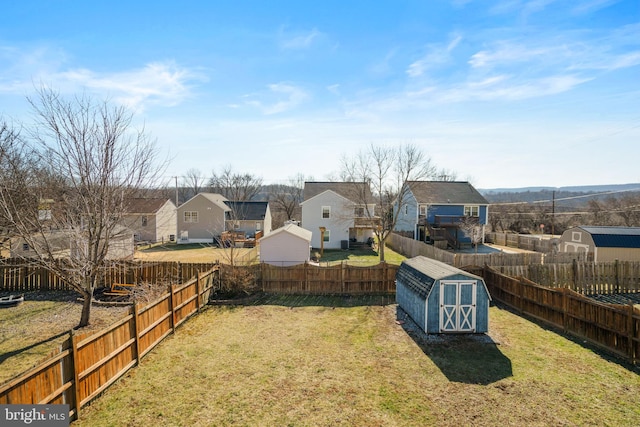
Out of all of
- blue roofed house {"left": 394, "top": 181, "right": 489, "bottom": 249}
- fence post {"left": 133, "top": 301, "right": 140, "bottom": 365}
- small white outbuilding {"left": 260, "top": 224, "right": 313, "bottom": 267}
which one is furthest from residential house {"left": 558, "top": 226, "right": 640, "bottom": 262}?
fence post {"left": 133, "top": 301, "right": 140, "bottom": 365}

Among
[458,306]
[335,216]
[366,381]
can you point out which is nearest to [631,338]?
[458,306]

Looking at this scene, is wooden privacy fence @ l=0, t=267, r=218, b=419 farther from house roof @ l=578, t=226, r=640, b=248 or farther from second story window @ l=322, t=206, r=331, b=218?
house roof @ l=578, t=226, r=640, b=248

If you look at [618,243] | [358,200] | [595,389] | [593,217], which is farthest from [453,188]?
[595,389]

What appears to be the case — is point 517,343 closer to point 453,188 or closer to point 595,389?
point 595,389

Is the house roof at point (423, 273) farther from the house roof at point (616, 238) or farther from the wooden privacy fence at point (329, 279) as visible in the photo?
the house roof at point (616, 238)

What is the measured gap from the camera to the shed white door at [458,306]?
12172 mm

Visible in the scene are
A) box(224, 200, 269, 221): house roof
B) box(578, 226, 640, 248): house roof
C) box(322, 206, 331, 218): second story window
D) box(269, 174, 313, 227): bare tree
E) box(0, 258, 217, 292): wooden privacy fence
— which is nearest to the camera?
box(0, 258, 217, 292): wooden privacy fence

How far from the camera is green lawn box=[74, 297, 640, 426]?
23.7 feet

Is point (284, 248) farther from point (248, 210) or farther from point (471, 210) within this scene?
point (471, 210)

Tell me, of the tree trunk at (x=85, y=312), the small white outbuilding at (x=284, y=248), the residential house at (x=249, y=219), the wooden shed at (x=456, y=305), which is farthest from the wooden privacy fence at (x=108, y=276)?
the residential house at (x=249, y=219)

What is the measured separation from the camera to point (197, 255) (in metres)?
31.0

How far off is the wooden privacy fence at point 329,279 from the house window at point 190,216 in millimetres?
24525

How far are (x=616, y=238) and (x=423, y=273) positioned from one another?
59.8 ft

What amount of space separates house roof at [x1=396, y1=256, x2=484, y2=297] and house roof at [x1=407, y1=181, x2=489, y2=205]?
66.0ft
